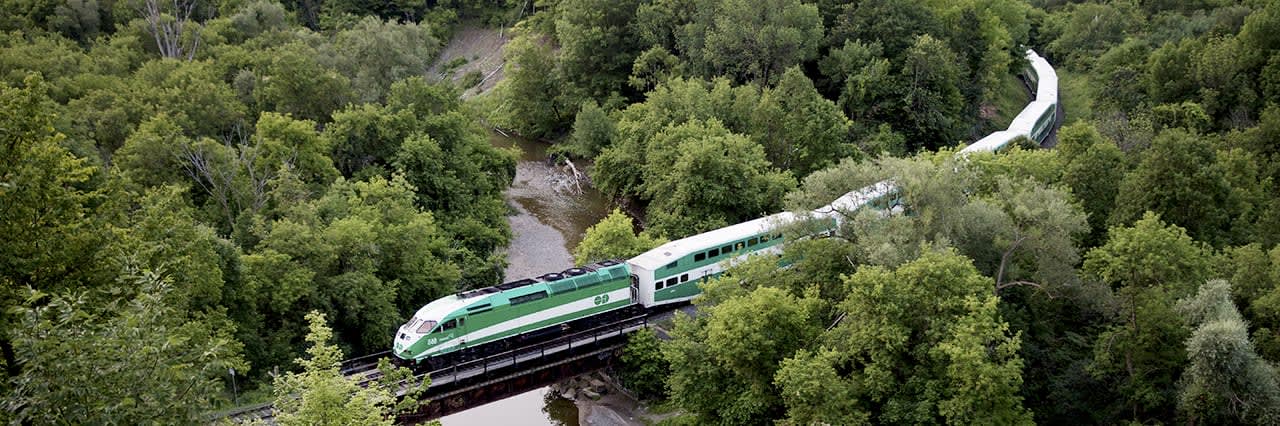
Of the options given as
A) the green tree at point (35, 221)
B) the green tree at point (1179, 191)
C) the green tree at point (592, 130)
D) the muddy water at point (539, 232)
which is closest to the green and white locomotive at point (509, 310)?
the muddy water at point (539, 232)

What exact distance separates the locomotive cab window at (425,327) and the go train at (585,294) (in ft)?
0.12

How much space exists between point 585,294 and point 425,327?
707cm

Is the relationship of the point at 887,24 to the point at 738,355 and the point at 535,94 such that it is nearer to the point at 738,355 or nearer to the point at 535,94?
the point at 535,94

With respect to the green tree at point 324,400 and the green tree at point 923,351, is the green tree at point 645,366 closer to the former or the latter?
the green tree at point 923,351

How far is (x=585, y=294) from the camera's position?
4053cm

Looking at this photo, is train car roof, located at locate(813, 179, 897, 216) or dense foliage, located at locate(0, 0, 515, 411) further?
train car roof, located at locate(813, 179, 897, 216)

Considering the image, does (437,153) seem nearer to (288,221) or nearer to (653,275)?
(288,221)

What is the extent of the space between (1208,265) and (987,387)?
43.1 ft

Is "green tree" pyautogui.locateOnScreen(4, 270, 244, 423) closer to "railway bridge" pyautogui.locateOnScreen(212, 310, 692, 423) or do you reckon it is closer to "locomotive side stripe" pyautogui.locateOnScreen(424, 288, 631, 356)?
"railway bridge" pyautogui.locateOnScreen(212, 310, 692, 423)

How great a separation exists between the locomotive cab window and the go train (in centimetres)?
4

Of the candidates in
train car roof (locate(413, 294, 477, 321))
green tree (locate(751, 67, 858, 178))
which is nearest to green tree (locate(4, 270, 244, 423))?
train car roof (locate(413, 294, 477, 321))

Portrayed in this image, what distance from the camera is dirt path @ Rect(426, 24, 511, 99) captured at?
3718 inches

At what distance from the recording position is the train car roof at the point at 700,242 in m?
41.9

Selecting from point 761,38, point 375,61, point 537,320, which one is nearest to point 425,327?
point 537,320
